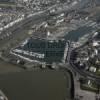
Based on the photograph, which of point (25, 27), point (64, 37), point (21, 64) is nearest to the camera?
point (21, 64)

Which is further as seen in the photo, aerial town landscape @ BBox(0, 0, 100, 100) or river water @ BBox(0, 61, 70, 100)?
aerial town landscape @ BBox(0, 0, 100, 100)

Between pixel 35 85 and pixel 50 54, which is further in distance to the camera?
pixel 50 54

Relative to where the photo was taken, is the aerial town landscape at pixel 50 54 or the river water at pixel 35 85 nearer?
the river water at pixel 35 85

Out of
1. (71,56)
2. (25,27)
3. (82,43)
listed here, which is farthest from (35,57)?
(25,27)

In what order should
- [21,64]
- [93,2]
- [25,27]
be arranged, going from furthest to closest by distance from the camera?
1. [93,2]
2. [25,27]
3. [21,64]

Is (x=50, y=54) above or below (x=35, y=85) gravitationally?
above

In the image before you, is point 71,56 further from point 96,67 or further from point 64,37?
point 64,37

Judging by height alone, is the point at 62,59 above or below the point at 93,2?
below

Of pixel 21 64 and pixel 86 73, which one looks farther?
pixel 21 64
